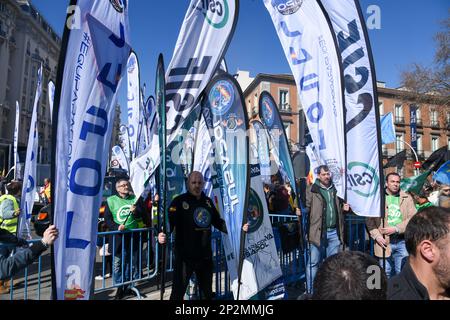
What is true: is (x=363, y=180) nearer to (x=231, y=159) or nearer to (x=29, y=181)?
(x=231, y=159)

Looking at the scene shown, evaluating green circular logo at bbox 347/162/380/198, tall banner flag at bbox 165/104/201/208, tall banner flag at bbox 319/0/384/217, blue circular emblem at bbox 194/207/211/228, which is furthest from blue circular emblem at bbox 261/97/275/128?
blue circular emblem at bbox 194/207/211/228

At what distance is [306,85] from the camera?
4.31 meters

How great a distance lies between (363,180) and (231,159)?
1.50m

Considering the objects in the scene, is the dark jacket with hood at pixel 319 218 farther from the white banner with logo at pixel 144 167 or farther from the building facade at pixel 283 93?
the building facade at pixel 283 93

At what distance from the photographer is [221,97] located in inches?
170

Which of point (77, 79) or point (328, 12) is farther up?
point (328, 12)

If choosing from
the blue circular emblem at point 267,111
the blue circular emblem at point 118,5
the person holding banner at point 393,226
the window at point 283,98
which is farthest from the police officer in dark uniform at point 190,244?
the window at point 283,98

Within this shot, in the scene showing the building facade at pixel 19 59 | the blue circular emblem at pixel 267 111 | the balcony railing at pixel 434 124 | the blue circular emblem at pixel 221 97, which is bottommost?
the blue circular emblem at pixel 221 97

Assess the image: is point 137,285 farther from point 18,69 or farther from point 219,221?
point 18,69

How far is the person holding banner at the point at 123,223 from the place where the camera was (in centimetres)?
503

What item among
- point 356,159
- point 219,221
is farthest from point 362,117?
point 219,221

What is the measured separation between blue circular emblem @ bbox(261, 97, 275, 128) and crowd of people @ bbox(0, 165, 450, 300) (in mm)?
1774

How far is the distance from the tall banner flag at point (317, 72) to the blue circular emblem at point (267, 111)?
2.37 m

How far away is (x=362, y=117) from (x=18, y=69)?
2251 inches
